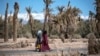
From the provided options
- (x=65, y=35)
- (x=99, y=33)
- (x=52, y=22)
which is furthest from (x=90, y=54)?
(x=65, y=35)

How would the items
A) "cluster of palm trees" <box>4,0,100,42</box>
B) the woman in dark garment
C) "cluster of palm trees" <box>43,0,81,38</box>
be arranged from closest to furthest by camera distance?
the woman in dark garment
"cluster of palm trees" <box>4,0,100,42</box>
"cluster of palm trees" <box>43,0,81,38</box>

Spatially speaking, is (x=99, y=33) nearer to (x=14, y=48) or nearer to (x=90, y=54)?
(x=90, y=54)

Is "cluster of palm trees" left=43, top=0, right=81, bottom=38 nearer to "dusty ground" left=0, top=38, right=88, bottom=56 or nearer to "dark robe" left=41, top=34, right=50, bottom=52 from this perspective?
"dusty ground" left=0, top=38, right=88, bottom=56

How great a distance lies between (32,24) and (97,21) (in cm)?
1002

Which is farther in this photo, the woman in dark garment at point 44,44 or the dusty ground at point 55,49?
the woman in dark garment at point 44,44

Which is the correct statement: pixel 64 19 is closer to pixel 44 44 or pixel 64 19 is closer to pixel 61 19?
pixel 61 19

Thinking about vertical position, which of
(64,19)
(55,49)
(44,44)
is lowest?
(55,49)

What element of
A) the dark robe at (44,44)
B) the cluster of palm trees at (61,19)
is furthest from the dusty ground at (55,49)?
the cluster of palm trees at (61,19)

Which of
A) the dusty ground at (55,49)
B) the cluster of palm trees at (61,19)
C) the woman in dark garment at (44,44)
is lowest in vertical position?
the dusty ground at (55,49)

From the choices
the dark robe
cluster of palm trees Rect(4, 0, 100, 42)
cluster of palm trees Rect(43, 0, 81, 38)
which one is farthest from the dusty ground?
cluster of palm trees Rect(43, 0, 81, 38)

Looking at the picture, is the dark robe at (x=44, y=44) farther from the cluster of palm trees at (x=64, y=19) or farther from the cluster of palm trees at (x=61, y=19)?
the cluster of palm trees at (x=64, y=19)

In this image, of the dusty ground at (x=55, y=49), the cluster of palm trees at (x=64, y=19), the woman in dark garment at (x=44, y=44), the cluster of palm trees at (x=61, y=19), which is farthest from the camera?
the cluster of palm trees at (x=64, y=19)

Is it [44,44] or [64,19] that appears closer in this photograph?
[44,44]

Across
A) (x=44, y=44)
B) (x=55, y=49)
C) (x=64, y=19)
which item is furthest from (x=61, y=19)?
(x=44, y=44)
